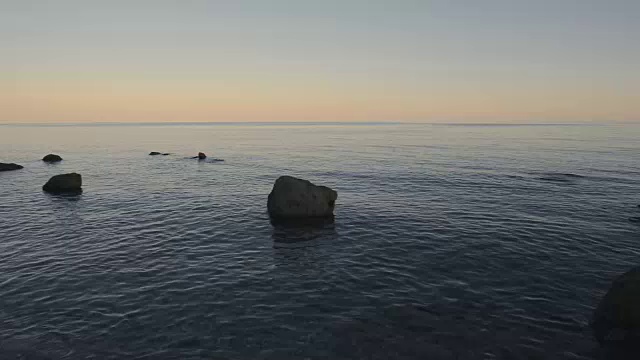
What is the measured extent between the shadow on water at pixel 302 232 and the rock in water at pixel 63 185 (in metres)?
27.7

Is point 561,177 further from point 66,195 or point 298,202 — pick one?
point 66,195

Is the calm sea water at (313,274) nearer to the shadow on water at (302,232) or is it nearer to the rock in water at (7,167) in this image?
the shadow on water at (302,232)

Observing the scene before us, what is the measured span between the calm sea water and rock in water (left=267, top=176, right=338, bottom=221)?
5.70ft

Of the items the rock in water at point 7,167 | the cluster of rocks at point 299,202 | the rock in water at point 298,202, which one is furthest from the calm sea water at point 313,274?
the rock in water at point 7,167

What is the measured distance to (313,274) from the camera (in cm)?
2059

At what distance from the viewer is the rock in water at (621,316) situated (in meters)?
14.2

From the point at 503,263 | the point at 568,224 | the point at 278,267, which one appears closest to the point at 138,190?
the point at 278,267

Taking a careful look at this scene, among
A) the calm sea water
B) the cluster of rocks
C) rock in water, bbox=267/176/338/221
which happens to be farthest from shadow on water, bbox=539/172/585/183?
rock in water, bbox=267/176/338/221

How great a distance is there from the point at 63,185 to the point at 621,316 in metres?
50.6

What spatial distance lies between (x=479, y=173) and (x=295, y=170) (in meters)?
29.4

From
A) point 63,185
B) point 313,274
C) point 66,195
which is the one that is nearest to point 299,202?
point 313,274

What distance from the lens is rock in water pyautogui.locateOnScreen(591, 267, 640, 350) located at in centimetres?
1416

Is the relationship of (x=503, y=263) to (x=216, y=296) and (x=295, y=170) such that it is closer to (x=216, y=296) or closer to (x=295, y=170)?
(x=216, y=296)

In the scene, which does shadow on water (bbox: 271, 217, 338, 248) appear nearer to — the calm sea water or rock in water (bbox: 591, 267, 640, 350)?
the calm sea water
